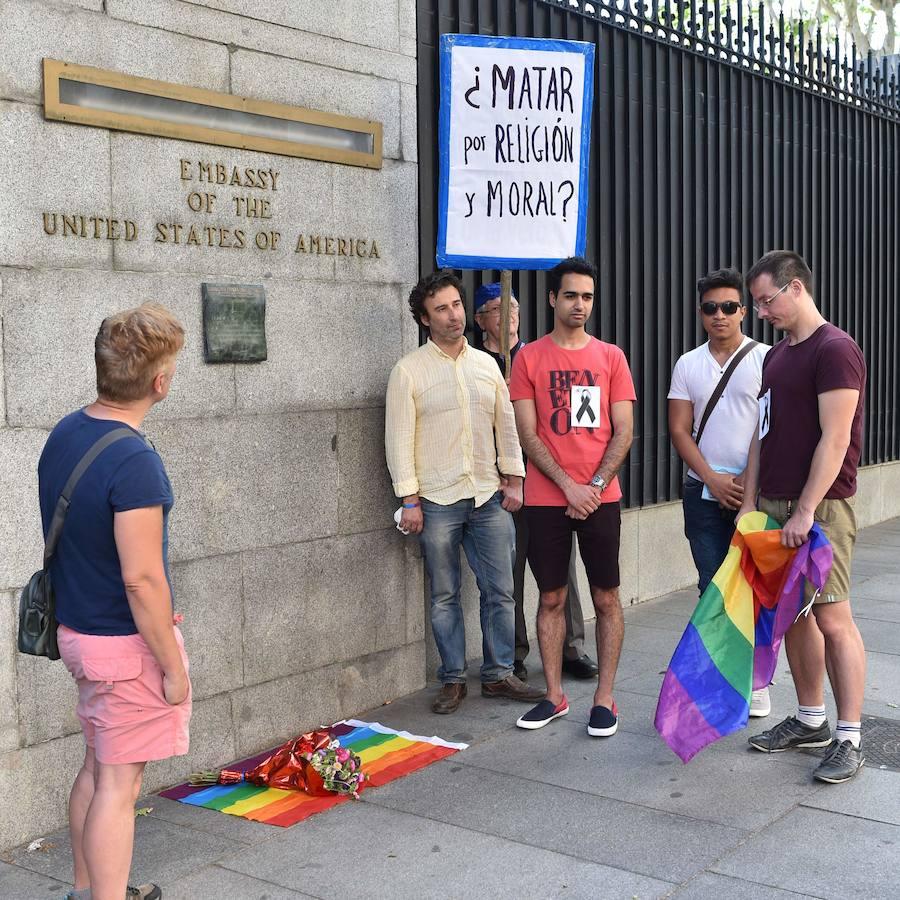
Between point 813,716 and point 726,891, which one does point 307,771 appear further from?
point 813,716

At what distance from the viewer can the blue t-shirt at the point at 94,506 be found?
11.0 ft

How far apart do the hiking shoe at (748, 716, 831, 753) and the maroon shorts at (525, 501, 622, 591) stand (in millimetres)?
907

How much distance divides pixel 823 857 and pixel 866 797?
2.00ft

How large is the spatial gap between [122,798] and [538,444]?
2.61 m

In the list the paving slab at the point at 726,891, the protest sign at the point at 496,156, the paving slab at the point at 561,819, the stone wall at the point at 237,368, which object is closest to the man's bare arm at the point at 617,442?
the protest sign at the point at 496,156

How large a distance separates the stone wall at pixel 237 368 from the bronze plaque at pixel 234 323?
0.16ft

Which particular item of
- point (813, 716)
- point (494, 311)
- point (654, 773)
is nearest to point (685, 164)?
point (494, 311)

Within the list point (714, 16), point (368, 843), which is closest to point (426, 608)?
point (368, 843)

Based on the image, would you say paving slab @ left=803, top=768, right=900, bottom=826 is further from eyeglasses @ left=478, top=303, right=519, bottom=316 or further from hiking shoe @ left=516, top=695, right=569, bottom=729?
eyeglasses @ left=478, top=303, right=519, bottom=316

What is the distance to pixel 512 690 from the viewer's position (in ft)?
20.0

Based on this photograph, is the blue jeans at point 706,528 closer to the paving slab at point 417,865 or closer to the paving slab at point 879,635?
the paving slab at point 879,635

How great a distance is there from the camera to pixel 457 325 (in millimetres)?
5801

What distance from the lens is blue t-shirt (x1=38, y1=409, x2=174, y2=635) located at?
335 centimetres

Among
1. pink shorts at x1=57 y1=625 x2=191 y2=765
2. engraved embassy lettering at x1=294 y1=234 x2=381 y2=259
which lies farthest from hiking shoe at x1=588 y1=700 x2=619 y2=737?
pink shorts at x1=57 y1=625 x2=191 y2=765
